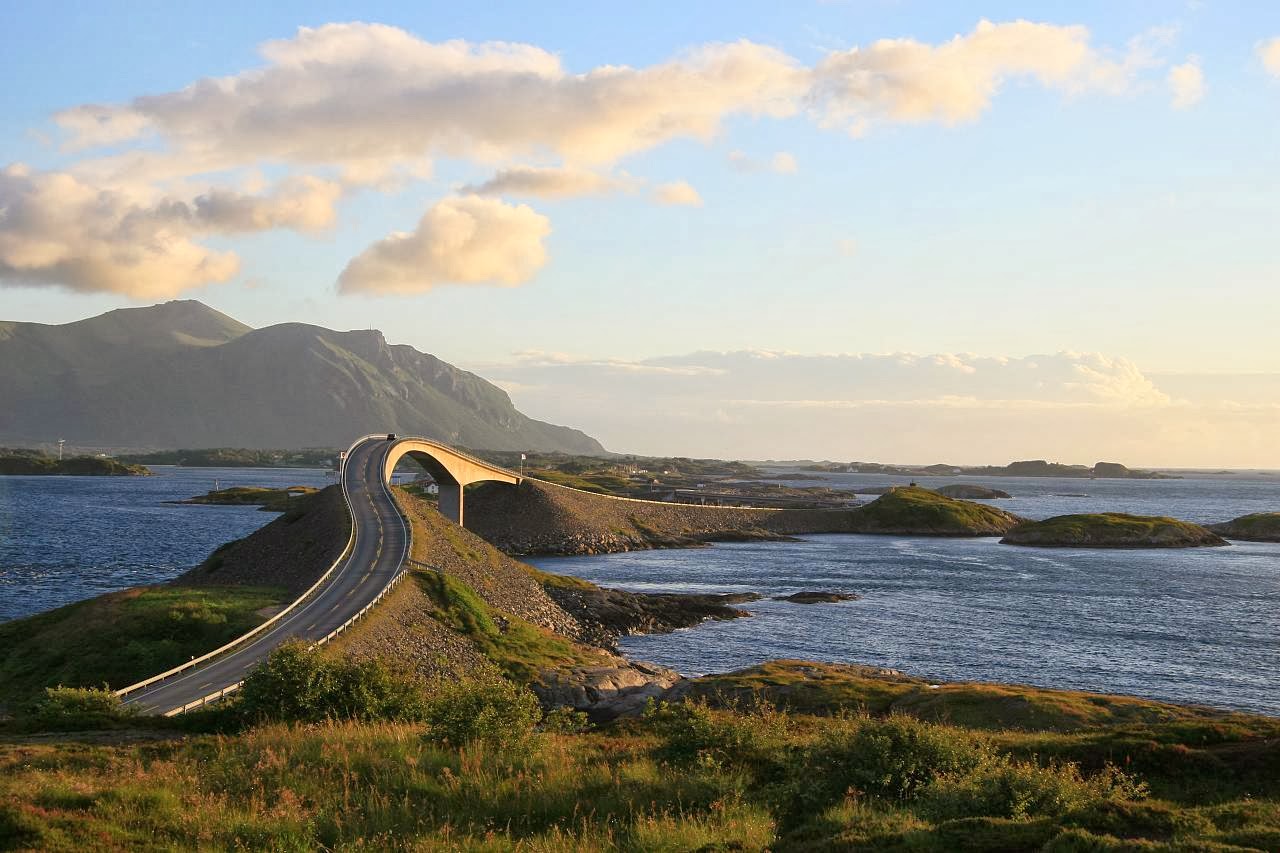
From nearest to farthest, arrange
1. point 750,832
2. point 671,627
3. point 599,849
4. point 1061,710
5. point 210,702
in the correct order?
point 599,849, point 750,832, point 210,702, point 1061,710, point 671,627

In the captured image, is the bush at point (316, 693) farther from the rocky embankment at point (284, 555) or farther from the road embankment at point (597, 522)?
the road embankment at point (597, 522)

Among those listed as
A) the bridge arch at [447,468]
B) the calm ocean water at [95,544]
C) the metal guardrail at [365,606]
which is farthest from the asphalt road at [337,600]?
the calm ocean water at [95,544]

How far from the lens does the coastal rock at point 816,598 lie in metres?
90.8

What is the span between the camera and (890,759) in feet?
58.1

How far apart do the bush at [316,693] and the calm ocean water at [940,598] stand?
124ft

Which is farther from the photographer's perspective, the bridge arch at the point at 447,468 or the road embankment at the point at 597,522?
the road embankment at the point at 597,522

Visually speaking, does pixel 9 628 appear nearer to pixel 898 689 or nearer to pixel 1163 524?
pixel 898 689

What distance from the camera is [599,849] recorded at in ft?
42.3

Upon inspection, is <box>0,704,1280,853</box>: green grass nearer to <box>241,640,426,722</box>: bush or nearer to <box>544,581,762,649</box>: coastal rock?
<box>241,640,426,722</box>: bush

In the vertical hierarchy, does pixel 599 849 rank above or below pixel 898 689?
above

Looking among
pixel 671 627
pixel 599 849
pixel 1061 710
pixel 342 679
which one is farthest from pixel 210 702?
pixel 671 627

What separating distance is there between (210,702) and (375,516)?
53.8 m

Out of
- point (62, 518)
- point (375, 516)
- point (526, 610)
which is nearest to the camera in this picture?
point (526, 610)

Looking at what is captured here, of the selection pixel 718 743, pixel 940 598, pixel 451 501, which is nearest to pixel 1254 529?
pixel 940 598
